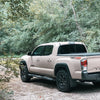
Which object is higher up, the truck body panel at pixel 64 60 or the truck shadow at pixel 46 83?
the truck body panel at pixel 64 60

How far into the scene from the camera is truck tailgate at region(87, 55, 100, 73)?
6.57 m

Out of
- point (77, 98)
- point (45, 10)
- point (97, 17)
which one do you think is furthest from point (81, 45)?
point (45, 10)

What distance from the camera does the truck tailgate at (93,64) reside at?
6.57 meters

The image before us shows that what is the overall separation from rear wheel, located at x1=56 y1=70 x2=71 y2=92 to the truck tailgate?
799 mm

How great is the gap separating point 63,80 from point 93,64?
123 cm

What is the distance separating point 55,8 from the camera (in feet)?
64.8

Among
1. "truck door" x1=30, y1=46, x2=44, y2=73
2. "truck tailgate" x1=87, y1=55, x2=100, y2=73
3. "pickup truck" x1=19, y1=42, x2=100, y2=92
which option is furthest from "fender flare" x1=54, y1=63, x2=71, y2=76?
"truck door" x1=30, y1=46, x2=44, y2=73

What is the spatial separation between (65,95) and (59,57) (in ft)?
4.83

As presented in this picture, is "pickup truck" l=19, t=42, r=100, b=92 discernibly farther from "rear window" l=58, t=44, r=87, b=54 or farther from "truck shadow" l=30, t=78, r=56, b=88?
"truck shadow" l=30, t=78, r=56, b=88

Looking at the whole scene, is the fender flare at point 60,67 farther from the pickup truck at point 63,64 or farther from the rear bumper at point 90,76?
the rear bumper at point 90,76

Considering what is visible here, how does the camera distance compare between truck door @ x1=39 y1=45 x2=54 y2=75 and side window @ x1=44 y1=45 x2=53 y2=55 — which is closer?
truck door @ x1=39 y1=45 x2=54 y2=75

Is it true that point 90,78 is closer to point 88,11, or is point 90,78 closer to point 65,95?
point 65,95

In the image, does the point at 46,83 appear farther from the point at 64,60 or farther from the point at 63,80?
the point at 64,60

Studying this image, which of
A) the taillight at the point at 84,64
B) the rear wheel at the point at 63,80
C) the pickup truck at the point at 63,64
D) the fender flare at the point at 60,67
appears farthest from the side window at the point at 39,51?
the taillight at the point at 84,64
